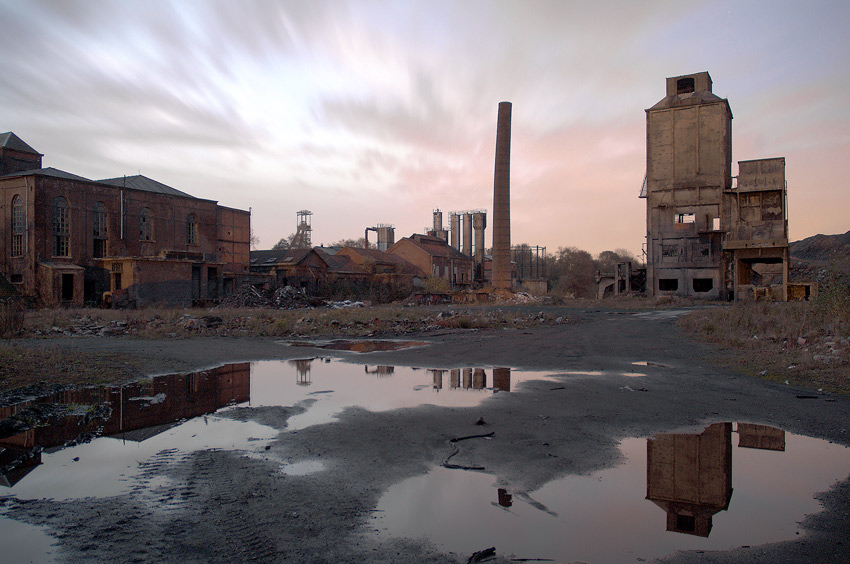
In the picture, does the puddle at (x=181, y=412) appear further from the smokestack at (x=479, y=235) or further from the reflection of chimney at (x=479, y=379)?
the smokestack at (x=479, y=235)

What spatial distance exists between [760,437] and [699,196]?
125ft

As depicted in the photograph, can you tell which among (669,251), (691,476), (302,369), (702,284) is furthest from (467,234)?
(691,476)

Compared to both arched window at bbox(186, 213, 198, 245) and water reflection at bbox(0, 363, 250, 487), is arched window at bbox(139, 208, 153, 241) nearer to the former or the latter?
arched window at bbox(186, 213, 198, 245)

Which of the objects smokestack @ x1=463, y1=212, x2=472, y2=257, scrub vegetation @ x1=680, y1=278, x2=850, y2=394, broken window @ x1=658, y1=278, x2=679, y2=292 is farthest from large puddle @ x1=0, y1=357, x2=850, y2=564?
smokestack @ x1=463, y1=212, x2=472, y2=257

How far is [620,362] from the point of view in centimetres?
1102

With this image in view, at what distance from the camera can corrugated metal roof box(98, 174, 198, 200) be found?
39.1 m

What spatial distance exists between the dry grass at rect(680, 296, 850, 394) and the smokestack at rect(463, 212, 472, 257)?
190 feet

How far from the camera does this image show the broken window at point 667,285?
131 feet

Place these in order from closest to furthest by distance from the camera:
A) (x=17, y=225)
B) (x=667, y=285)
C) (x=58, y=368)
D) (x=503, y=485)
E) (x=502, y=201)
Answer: (x=503, y=485) < (x=58, y=368) < (x=17, y=225) < (x=667, y=285) < (x=502, y=201)

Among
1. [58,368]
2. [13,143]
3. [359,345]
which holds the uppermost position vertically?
[13,143]

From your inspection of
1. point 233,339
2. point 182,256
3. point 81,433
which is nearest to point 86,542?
point 81,433

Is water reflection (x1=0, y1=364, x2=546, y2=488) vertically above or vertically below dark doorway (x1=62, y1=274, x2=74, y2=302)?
below

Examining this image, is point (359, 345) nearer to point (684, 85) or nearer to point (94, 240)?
point (94, 240)

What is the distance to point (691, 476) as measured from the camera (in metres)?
4.53
